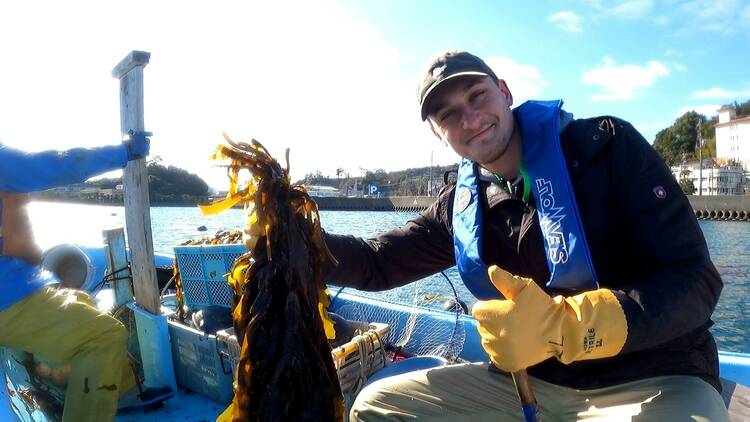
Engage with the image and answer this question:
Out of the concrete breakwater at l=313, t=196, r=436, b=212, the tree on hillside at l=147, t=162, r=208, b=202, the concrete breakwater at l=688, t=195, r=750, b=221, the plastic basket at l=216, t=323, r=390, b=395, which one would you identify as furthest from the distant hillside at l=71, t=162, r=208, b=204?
the plastic basket at l=216, t=323, r=390, b=395

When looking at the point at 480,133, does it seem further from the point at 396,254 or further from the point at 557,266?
the point at 396,254

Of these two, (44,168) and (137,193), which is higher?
(44,168)

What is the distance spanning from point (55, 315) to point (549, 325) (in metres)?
3.10

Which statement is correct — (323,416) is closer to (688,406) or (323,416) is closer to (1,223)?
(688,406)

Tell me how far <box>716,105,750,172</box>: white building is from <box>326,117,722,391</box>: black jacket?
10288cm

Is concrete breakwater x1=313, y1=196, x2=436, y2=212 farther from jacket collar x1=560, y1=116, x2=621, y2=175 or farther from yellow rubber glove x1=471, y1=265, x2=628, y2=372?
yellow rubber glove x1=471, y1=265, x2=628, y2=372

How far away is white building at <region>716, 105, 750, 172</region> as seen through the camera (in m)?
89.8

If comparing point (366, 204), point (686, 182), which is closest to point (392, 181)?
point (366, 204)

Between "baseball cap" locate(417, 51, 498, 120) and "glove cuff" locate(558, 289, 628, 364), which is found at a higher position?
"baseball cap" locate(417, 51, 498, 120)

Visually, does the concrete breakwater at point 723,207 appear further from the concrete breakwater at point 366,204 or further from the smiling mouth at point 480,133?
the smiling mouth at point 480,133

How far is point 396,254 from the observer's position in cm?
332

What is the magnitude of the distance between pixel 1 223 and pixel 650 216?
4.07 m

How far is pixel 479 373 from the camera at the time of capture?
9.75 feet

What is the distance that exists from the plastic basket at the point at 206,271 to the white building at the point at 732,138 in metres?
103
